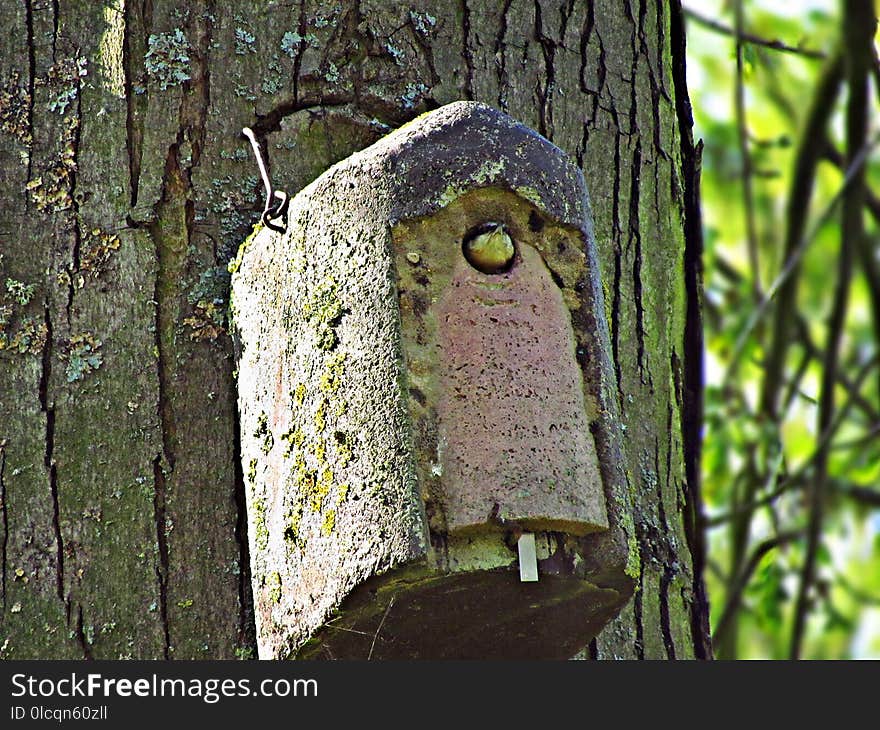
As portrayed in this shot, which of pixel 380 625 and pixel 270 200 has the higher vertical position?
pixel 270 200

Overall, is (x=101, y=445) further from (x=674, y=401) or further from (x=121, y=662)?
(x=674, y=401)

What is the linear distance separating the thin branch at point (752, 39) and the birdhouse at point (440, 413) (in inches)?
61.6

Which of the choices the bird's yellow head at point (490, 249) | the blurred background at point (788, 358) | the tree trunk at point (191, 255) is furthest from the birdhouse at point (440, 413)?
the blurred background at point (788, 358)

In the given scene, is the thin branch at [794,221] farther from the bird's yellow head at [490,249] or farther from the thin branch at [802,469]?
the bird's yellow head at [490,249]

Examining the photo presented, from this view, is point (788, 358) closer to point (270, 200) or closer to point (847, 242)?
point (847, 242)

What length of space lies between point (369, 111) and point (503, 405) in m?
0.66

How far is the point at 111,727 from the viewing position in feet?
5.85

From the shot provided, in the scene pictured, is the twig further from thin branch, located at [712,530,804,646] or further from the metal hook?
thin branch, located at [712,530,804,646]

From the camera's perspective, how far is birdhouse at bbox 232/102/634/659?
1.61 meters

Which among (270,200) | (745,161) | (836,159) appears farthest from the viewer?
(836,159)

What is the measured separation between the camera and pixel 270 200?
1.95 m

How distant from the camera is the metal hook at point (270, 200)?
187cm

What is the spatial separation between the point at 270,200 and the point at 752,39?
1.76 m

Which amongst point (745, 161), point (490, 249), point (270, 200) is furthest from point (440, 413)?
point (745, 161)
